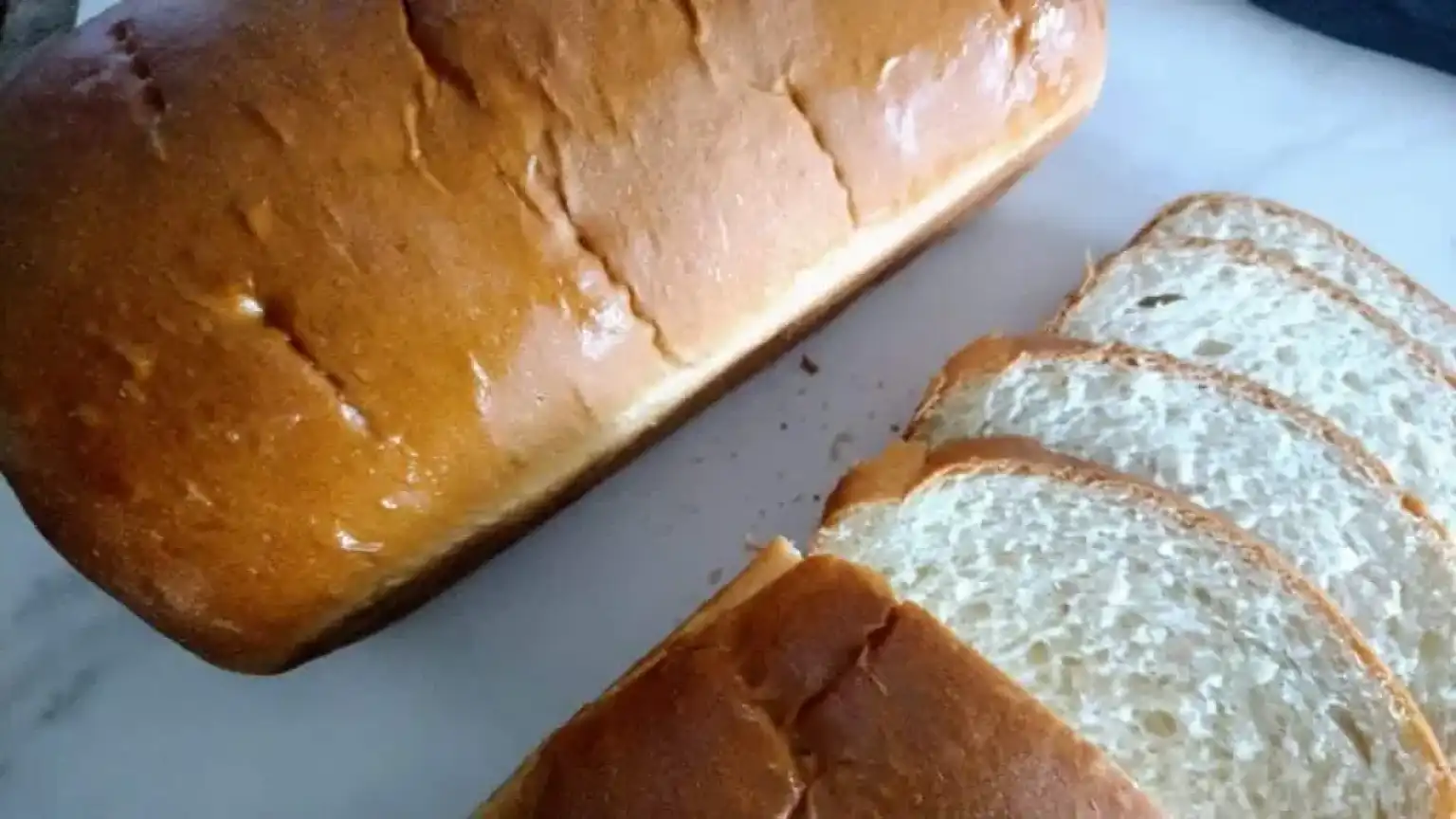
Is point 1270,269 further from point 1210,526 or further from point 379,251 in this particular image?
point 379,251

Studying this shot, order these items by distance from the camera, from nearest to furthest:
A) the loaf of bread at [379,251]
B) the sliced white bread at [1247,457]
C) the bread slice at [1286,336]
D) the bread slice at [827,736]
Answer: the bread slice at [827,736]
the loaf of bread at [379,251]
the sliced white bread at [1247,457]
the bread slice at [1286,336]

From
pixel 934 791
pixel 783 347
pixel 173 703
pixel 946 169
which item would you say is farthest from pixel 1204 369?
pixel 173 703

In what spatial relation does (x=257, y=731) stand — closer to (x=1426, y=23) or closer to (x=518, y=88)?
(x=518, y=88)

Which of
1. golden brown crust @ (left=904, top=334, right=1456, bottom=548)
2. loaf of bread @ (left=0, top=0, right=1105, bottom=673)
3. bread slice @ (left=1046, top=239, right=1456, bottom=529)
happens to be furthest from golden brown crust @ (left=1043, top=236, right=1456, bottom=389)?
loaf of bread @ (left=0, top=0, right=1105, bottom=673)

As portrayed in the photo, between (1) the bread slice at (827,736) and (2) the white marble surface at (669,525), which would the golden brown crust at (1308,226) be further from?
(1) the bread slice at (827,736)

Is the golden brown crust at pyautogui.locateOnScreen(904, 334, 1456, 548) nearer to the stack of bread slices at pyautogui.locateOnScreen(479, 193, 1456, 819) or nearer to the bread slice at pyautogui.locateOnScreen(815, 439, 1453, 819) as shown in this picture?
the stack of bread slices at pyautogui.locateOnScreen(479, 193, 1456, 819)

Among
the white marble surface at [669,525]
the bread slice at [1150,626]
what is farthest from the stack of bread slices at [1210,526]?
the white marble surface at [669,525]

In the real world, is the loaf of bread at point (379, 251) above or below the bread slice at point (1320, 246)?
above
